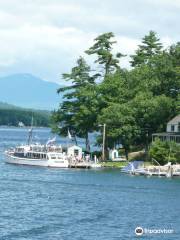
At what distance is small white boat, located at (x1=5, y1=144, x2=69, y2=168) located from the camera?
404 ft

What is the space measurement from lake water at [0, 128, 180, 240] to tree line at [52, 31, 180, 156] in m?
13.9

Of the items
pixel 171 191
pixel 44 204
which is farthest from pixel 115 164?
pixel 44 204

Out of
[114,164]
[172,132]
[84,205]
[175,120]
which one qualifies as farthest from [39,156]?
[84,205]

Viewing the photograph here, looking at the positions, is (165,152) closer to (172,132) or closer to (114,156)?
(172,132)

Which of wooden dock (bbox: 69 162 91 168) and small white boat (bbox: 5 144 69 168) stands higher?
small white boat (bbox: 5 144 69 168)

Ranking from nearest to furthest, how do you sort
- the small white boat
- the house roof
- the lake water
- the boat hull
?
1. the lake water
2. the house roof
3. the boat hull
4. the small white boat

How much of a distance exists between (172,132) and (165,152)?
365 inches

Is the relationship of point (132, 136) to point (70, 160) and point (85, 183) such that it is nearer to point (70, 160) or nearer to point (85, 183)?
point (70, 160)

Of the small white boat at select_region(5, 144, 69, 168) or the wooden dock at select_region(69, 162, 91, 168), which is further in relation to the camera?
the small white boat at select_region(5, 144, 69, 168)

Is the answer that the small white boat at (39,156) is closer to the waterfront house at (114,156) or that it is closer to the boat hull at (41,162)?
the boat hull at (41,162)

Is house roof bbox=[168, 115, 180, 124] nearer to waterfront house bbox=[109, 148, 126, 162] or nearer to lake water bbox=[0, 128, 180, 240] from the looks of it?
waterfront house bbox=[109, 148, 126, 162]

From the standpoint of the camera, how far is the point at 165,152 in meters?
113

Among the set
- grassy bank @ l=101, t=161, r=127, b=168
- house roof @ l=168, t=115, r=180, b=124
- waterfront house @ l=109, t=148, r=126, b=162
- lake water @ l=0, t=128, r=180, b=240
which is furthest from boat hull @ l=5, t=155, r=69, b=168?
house roof @ l=168, t=115, r=180, b=124

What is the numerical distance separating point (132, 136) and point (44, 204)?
161 ft
